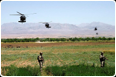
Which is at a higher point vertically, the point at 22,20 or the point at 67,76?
the point at 22,20

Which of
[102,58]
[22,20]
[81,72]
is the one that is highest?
[22,20]

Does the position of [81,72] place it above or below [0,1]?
below

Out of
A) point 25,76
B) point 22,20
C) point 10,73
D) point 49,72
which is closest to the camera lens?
point 25,76

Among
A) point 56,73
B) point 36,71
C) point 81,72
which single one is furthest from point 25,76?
point 81,72

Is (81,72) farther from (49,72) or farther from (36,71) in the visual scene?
(36,71)

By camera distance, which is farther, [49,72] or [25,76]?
[49,72]

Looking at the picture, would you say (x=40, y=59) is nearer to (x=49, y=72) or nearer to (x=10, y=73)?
(x=49, y=72)

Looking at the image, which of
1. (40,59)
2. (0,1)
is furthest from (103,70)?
(0,1)

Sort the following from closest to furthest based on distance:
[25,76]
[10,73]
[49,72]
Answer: [25,76] → [10,73] → [49,72]

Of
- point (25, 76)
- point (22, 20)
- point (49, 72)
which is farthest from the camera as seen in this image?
point (22, 20)
